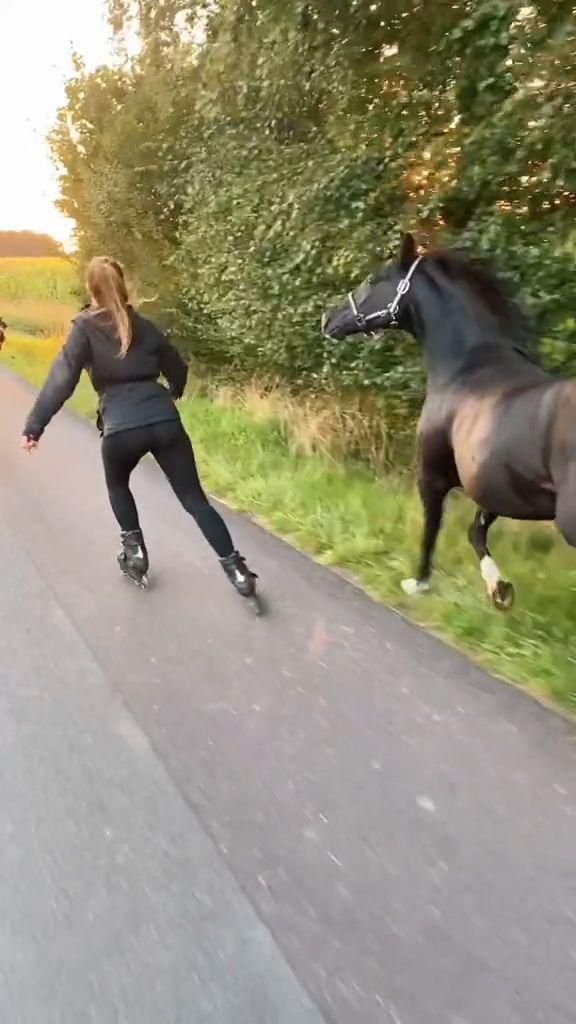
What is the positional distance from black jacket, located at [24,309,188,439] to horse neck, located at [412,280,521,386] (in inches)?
61.2

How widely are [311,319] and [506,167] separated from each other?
8.97ft

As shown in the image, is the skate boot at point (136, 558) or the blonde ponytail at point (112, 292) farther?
the skate boot at point (136, 558)

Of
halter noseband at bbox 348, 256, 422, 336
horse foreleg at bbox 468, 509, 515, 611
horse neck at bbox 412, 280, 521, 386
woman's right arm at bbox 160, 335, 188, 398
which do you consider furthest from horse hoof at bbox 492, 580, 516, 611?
woman's right arm at bbox 160, 335, 188, 398

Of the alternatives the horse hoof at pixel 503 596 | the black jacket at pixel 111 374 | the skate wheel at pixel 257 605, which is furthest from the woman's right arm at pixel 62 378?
the horse hoof at pixel 503 596

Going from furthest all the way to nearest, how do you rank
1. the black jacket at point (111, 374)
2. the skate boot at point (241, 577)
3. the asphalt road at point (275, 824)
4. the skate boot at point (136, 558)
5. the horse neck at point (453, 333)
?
the skate boot at point (136, 558) → the skate boot at point (241, 577) → the black jacket at point (111, 374) → the horse neck at point (453, 333) → the asphalt road at point (275, 824)

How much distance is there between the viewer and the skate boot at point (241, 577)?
516cm

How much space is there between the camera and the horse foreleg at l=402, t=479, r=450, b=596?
4.91m

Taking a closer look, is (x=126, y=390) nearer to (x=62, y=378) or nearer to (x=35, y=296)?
(x=62, y=378)

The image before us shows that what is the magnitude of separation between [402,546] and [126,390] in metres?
2.05

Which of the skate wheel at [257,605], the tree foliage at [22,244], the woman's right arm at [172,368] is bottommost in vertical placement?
the skate wheel at [257,605]

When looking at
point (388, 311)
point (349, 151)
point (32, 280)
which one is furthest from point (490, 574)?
point (32, 280)

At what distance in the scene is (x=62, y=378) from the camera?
5113 millimetres

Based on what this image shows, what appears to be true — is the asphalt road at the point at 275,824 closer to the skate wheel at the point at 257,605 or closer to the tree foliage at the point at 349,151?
the skate wheel at the point at 257,605

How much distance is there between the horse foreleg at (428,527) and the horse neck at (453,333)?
1.92 feet
